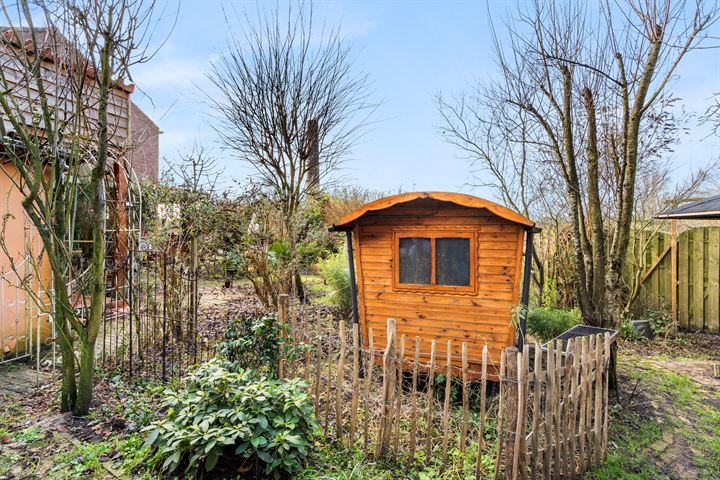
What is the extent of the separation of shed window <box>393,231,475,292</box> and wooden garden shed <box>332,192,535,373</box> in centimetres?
1

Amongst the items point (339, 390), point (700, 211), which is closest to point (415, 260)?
point (339, 390)

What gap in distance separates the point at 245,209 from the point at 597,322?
315 inches

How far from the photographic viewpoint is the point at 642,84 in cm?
488

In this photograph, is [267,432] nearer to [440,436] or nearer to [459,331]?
[440,436]

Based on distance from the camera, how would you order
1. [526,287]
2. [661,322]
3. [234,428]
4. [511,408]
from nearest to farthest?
[234,428] < [511,408] < [526,287] < [661,322]

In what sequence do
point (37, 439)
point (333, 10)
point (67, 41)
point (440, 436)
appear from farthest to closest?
1. point (333, 10)
2. point (67, 41)
3. point (440, 436)
4. point (37, 439)

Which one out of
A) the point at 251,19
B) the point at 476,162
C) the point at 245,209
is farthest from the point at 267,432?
the point at 251,19

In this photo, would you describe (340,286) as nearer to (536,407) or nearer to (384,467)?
(384,467)

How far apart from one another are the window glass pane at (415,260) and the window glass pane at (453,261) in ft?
0.43

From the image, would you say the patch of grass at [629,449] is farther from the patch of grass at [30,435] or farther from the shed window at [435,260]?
the patch of grass at [30,435]

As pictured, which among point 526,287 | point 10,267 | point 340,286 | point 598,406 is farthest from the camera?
point 340,286

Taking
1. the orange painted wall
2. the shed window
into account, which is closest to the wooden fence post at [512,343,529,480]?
the shed window

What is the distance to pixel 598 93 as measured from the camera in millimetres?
6438

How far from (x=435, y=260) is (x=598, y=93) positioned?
3.79 metres
